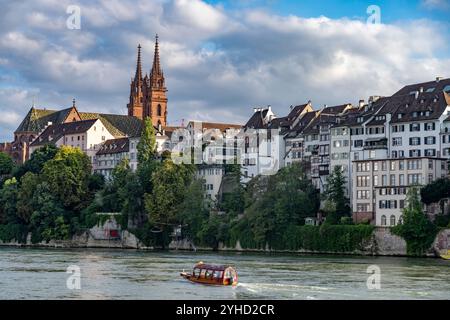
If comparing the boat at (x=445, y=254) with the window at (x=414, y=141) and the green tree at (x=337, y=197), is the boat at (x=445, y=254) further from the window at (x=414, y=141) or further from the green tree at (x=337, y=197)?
the window at (x=414, y=141)

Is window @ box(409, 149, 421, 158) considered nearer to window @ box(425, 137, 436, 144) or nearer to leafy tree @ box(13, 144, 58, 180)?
window @ box(425, 137, 436, 144)

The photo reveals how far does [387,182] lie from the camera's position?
106562 mm

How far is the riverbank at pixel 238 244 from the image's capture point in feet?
313

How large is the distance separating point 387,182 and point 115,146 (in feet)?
220

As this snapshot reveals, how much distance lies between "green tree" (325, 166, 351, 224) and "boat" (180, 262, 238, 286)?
136 feet

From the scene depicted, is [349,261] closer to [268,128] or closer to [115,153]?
[268,128]

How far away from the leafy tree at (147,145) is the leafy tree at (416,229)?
52083 millimetres

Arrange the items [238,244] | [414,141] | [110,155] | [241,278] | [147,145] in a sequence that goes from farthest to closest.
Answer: [110,155]
[147,145]
[238,244]
[414,141]
[241,278]

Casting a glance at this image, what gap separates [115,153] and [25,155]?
39550 millimetres

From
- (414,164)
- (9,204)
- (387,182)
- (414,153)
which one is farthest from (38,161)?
(414,164)

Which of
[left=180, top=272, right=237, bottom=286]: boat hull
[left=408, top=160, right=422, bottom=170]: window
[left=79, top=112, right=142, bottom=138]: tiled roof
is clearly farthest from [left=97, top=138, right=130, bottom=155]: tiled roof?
[left=180, top=272, right=237, bottom=286]: boat hull

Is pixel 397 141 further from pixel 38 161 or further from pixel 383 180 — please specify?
pixel 38 161

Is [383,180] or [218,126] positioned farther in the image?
[218,126]
